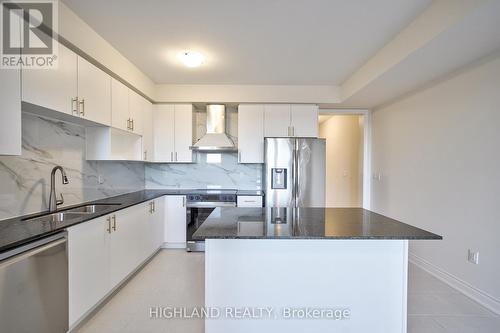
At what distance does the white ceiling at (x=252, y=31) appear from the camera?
1.89 m

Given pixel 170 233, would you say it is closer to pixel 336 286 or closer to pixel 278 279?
pixel 278 279

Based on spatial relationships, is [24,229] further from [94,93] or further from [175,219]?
[175,219]

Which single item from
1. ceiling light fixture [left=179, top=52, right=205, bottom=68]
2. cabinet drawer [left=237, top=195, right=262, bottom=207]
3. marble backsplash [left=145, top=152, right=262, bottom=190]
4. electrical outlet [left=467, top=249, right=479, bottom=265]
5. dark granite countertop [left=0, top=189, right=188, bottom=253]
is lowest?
electrical outlet [left=467, top=249, right=479, bottom=265]

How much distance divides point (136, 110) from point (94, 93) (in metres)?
0.91

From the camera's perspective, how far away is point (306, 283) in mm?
1585

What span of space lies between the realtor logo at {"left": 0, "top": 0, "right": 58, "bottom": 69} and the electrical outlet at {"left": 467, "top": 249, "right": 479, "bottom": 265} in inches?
159

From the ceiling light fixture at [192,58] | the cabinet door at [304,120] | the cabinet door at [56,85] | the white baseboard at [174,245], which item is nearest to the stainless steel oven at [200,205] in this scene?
the white baseboard at [174,245]

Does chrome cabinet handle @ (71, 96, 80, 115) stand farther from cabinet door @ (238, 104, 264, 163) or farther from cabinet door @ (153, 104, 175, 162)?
cabinet door @ (238, 104, 264, 163)

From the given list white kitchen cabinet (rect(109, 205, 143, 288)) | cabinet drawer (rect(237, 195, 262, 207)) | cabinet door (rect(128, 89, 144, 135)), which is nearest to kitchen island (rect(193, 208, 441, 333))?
white kitchen cabinet (rect(109, 205, 143, 288))

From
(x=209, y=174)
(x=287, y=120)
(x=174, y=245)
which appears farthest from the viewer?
(x=209, y=174)

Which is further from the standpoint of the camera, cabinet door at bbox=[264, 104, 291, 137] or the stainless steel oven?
cabinet door at bbox=[264, 104, 291, 137]

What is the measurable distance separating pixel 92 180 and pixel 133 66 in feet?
4.86

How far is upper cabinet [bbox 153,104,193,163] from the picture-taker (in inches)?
152

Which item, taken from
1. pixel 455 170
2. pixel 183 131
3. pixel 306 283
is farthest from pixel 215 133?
pixel 455 170
